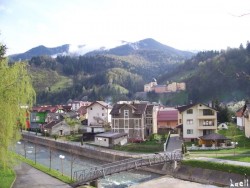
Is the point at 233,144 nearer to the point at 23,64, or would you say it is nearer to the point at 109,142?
the point at 109,142

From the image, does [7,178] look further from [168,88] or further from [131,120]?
[168,88]

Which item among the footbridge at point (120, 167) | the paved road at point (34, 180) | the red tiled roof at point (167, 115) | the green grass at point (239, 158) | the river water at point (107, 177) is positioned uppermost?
the red tiled roof at point (167, 115)

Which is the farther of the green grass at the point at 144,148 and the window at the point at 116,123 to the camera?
the window at the point at 116,123

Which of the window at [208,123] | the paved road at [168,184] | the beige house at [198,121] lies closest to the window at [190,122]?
the beige house at [198,121]

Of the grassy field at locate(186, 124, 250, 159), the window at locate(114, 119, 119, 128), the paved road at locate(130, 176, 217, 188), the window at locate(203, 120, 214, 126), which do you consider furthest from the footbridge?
the window at locate(114, 119, 119, 128)

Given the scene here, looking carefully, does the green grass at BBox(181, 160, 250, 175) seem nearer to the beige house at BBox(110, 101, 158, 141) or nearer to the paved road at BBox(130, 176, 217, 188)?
the paved road at BBox(130, 176, 217, 188)

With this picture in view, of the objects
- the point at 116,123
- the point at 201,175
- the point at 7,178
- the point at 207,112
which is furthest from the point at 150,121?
the point at 7,178

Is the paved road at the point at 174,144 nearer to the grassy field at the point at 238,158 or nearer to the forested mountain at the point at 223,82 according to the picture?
the grassy field at the point at 238,158

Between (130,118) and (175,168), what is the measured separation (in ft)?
79.4

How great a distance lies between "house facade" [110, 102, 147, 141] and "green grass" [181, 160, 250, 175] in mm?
22981

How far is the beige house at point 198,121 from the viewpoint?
51.9 metres

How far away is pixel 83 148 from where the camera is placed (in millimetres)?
52344

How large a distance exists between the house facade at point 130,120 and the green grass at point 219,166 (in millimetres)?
22981

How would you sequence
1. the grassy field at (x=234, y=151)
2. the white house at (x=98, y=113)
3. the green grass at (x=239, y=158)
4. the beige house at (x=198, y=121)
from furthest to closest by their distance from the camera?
the white house at (x=98, y=113)
the beige house at (x=198, y=121)
the grassy field at (x=234, y=151)
the green grass at (x=239, y=158)
